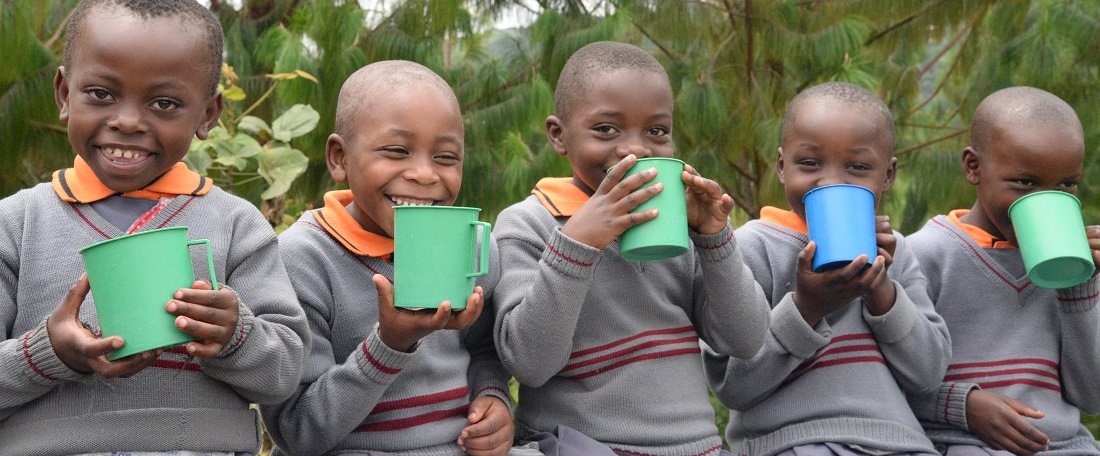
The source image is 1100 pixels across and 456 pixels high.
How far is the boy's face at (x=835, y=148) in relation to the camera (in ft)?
9.88

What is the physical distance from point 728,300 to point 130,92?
135 centimetres

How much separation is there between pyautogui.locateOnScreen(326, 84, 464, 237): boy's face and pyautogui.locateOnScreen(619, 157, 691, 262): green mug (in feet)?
1.46

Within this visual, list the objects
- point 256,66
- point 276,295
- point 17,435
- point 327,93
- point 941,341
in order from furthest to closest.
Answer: point 256,66
point 327,93
point 941,341
point 276,295
point 17,435

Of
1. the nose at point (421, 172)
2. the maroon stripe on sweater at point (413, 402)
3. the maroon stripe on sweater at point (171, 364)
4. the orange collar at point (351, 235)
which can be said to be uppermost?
the nose at point (421, 172)

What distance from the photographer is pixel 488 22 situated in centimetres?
506

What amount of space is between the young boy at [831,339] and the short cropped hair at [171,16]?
1.43 metres

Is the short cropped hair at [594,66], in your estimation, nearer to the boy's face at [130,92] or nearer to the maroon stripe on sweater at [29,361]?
the boy's face at [130,92]

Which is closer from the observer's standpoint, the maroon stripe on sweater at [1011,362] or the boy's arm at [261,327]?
the boy's arm at [261,327]

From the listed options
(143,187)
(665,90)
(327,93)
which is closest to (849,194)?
(665,90)

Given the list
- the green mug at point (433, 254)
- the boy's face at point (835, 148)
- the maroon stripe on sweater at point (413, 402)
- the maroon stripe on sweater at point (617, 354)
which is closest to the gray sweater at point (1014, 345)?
the boy's face at point (835, 148)

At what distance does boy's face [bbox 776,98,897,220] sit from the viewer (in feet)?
9.88

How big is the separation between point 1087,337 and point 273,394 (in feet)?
7.10

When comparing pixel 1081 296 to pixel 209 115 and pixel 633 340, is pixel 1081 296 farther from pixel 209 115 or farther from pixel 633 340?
pixel 209 115

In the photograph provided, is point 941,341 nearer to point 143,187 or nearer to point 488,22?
point 143,187
